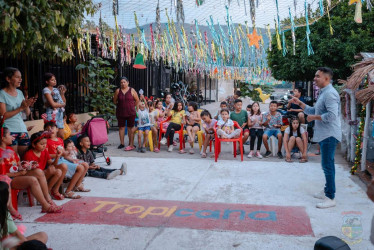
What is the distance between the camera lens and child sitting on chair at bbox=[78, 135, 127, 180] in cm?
561

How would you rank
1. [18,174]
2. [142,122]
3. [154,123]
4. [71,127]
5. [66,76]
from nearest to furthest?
1. [18,174]
2. [71,127]
3. [142,122]
4. [154,123]
5. [66,76]

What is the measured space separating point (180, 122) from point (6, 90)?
4.70 metres

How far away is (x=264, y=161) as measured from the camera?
7.51m

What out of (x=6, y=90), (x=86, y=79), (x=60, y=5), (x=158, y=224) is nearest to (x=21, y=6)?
(x=60, y=5)

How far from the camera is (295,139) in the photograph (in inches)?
294

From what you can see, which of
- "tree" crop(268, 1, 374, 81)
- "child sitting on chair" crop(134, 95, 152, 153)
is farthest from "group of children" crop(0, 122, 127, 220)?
"tree" crop(268, 1, 374, 81)

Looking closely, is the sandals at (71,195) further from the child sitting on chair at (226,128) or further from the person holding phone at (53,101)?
the child sitting on chair at (226,128)

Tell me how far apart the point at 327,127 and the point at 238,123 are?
3.83 metres

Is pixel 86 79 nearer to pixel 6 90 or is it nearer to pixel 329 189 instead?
pixel 6 90

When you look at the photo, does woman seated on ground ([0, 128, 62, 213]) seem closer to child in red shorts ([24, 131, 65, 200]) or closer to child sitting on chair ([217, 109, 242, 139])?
child in red shorts ([24, 131, 65, 200])

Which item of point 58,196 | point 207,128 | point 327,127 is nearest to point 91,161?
point 58,196

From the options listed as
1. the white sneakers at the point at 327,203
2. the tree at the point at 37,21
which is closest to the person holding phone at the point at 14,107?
the tree at the point at 37,21

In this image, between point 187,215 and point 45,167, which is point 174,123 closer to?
point 45,167

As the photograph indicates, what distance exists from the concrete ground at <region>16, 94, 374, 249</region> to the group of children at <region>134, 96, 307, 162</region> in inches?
17.0
